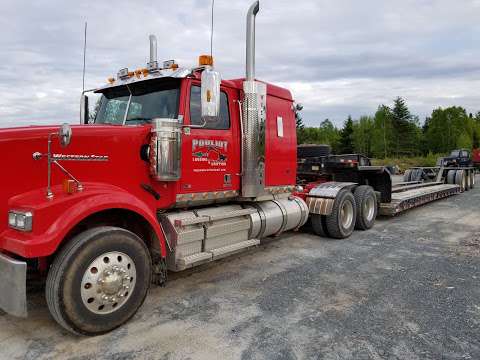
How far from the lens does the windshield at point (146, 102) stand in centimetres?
483

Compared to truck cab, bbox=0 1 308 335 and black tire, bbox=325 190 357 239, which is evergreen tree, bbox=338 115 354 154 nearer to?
black tire, bbox=325 190 357 239

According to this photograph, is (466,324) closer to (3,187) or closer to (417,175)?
(3,187)

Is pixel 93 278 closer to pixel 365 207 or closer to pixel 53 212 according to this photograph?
pixel 53 212

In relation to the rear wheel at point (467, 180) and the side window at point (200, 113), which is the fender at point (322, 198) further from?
the rear wheel at point (467, 180)

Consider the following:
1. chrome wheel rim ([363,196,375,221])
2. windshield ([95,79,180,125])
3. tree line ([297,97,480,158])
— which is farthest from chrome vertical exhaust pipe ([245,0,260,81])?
tree line ([297,97,480,158])

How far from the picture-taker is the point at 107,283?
12.0ft

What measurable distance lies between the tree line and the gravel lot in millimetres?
49537

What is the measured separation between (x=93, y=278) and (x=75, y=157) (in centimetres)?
121

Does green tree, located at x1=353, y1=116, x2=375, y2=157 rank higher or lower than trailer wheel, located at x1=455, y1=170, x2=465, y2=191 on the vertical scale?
higher

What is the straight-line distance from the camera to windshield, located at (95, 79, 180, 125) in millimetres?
4828

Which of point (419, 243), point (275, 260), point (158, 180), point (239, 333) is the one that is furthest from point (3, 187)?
point (419, 243)

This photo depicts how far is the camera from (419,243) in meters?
7.49

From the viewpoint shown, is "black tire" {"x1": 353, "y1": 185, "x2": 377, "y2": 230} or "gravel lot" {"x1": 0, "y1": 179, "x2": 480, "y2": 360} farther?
"black tire" {"x1": 353, "y1": 185, "x2": 377, "y2": 230}

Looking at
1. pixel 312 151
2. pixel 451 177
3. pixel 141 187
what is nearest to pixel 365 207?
pixel 312 151
